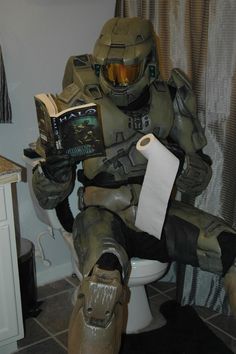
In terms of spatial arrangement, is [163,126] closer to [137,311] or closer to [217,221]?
[217,221]

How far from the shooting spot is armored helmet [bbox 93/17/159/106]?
1.61 m

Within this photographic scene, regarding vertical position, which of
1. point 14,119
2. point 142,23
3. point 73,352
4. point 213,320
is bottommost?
point 213,320

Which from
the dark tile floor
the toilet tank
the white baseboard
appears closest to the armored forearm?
the toilet tank

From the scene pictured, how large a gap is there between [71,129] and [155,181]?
0.31 meters

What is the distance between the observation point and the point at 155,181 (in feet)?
4.94

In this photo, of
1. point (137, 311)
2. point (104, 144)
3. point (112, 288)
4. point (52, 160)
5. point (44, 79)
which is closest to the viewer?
point (112, 288)

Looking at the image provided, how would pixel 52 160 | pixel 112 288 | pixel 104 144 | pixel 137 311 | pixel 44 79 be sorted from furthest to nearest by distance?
pixel 44 79, pixel 137 311, pixel 104 144, pixel 52 160, pixel 112 288

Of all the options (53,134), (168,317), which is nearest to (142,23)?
(53,134)

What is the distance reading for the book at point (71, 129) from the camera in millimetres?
1483

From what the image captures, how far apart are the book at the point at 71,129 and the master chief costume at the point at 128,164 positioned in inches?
1.7

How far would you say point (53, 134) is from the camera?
4.95 ft

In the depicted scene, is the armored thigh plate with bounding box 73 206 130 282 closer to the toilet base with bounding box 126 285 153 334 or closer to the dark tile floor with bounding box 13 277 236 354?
the toilet base with bounding box 126 285 153 334

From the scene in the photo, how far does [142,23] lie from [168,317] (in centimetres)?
122

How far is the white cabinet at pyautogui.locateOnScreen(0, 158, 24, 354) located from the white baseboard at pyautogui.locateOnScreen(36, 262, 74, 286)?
18.8 inches
